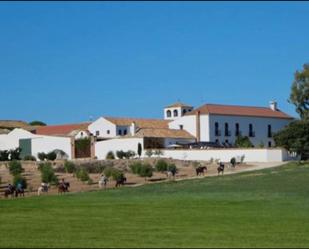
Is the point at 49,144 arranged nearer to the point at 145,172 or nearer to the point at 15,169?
the point at 15,169

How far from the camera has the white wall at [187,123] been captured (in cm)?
9844

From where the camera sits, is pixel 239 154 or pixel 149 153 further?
pixel 149 153

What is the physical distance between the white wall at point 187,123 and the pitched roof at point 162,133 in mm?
1111

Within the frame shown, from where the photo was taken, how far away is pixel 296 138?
243ft

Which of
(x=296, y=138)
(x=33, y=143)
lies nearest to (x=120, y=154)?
(x=33, y=143)

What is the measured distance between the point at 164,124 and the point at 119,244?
8720 centimetres

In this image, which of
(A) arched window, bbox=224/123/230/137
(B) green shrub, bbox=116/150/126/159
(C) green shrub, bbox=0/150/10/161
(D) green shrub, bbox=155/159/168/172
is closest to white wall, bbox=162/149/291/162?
(B) green shrub, bbox=116/150/126/159

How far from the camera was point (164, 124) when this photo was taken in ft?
336

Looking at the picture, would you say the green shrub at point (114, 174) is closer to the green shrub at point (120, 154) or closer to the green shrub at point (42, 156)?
the green shrub at point (120, 154)

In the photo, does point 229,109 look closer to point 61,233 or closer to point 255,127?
point 255,127

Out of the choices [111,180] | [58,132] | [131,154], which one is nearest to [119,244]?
[111,180]

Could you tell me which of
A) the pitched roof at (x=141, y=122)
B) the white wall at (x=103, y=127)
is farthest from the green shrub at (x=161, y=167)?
the white wall at (x=103, y=127)

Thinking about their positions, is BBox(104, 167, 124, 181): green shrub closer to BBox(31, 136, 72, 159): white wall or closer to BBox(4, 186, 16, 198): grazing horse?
BBox(4, 186, 16, 198): grazing horse

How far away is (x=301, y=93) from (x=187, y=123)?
17117mm
